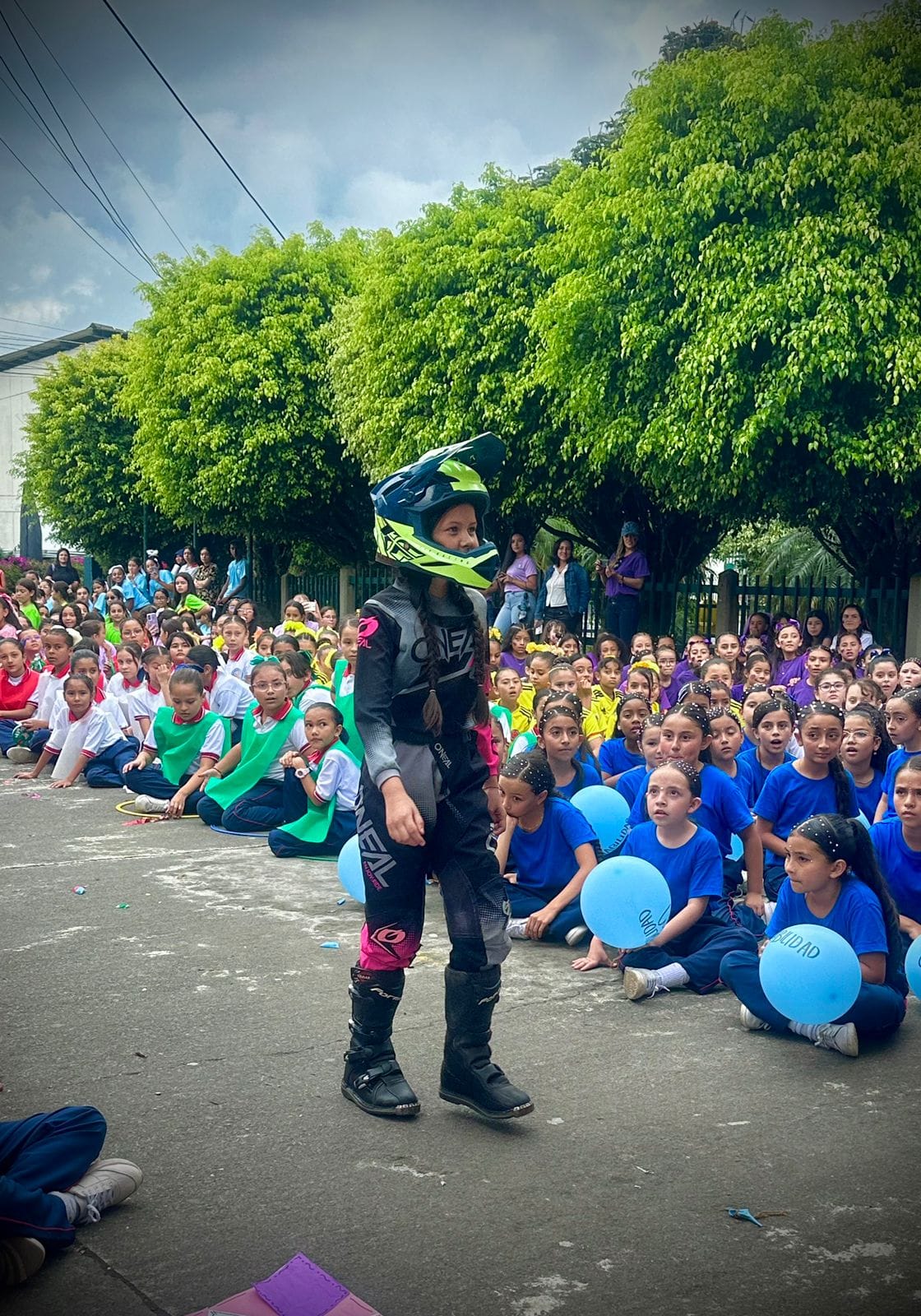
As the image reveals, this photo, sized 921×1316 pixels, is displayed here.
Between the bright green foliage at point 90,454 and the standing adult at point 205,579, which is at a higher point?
the bright green foliage at point 90,454

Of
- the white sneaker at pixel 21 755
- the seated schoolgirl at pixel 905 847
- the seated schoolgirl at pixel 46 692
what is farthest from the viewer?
the white sneaker at pixel 21 755

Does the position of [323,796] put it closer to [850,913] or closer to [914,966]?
[850,913]

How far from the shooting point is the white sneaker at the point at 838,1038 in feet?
15.1

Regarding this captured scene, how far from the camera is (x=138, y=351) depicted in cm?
2575

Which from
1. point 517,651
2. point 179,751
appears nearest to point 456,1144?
point 179,751

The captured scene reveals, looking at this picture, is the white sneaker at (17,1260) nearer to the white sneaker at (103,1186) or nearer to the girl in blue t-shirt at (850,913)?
the white sneaker at (103,1186)

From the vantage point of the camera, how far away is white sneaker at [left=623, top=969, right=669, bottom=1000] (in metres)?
5.22

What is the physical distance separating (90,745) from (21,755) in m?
Result: 1.49

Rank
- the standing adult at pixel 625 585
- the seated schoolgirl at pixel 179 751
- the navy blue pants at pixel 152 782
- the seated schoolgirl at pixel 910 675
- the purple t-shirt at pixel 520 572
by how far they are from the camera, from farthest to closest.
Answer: the purple t-shirt at pixel 520 572, the standing adult at pixel 625 585, the navy blue pants at pixel 152 782, the seated schoolgirl at pixel 179 751, the seated schoolgirl at pixel 910 675

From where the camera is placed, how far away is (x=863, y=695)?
25.4 ft

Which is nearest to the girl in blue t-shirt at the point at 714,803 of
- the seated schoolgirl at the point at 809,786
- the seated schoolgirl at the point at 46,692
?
the seated schoolgirl at the point at 809,786

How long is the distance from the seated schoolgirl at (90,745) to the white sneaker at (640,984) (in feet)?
21.5

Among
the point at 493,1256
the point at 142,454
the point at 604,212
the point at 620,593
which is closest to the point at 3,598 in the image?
the point at 620,593

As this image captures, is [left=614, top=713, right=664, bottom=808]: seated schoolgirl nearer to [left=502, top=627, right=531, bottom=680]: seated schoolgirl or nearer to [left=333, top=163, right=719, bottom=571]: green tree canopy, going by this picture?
[left=502, top=627, right=531, bottom=680]: seated schoolgirl
